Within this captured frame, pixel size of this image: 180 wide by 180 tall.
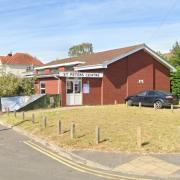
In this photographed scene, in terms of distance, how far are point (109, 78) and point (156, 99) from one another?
7.00 m

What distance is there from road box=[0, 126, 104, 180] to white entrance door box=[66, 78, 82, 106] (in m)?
18.7

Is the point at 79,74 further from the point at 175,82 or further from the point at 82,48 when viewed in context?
the point at 82,48

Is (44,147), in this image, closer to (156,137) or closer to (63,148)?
(63,148)

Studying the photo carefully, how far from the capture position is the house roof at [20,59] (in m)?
80.7

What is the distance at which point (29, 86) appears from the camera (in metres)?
36.3

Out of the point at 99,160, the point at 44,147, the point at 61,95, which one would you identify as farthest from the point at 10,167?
the point at 61,95

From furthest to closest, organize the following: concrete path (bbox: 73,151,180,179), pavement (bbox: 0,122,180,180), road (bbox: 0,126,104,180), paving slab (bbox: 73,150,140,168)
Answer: paving slab (bbox: 73,150,140,168)
concrete path (bbox: 73,151,180,179)
pavement (bbox: 0,122,180,180)
road (bbox: 0,126,104,180)

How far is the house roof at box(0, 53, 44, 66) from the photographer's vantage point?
80662 millimetres

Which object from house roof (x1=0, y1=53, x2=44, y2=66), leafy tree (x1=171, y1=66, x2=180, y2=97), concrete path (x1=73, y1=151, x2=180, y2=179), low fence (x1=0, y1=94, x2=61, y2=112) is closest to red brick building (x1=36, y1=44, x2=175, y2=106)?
leafy tree (x1=171, y1=66, x2=180, y2=97)

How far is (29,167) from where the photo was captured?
39.2ft

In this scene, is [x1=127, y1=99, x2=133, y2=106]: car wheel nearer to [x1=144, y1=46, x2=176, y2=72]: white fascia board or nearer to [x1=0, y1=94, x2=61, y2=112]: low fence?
[x1=0, y1=94, x2=61, y2=112]: low fence

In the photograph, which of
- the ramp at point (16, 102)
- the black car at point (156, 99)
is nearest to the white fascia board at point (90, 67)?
the black car at point (156, 99)

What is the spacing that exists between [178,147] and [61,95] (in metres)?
21.1

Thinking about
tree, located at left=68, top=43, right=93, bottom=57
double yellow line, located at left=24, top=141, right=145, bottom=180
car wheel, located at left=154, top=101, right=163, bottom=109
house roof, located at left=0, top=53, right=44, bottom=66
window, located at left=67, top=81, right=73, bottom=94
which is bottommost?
double yellow line, located at left=24, top=141, right=145, bottom=180
